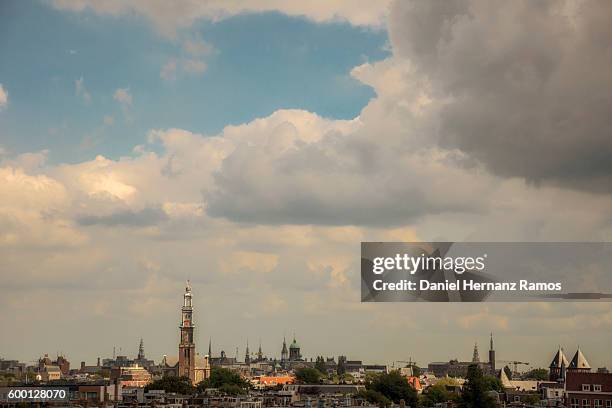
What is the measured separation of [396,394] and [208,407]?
132 feet

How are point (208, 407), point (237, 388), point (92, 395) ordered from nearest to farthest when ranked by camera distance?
point (208, 407)
point (92, 395)
point (237, 388)

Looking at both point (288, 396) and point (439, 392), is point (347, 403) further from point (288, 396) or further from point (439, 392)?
point (439, 392)

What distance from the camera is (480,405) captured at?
127 metres

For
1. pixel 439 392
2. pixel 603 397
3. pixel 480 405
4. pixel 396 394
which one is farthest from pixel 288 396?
pixel 603 397

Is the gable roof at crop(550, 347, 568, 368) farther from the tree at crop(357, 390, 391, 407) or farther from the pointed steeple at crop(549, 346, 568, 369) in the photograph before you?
the tree at crop(357, 390, 391, 407)

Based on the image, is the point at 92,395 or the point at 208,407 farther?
the point at 92,395

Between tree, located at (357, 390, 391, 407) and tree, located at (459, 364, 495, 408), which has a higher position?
tree, located at (459, 364, 495, 408)

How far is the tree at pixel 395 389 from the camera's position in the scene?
539 ft

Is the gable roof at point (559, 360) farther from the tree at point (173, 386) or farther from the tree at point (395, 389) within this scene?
the tree at point (173, 386)

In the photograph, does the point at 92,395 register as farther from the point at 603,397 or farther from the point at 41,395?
the point at 603,397

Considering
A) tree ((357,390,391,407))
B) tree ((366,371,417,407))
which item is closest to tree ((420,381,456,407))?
tree ((366,371,417,407))

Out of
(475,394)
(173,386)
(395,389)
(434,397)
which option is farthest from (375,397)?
(173,386)

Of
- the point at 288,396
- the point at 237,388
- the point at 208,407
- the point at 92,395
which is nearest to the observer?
the point at 208,407

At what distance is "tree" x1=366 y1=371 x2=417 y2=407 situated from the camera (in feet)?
539
